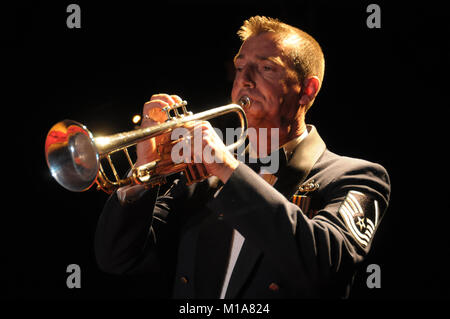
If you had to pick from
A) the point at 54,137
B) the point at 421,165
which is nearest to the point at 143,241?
the point at 54,137

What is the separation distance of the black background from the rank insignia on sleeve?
1170 millimetres

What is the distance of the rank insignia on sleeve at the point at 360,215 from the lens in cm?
153

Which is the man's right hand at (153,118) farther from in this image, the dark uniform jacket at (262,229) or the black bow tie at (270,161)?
the black bow tie at (270,161)

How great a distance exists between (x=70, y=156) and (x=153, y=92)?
1.30 m

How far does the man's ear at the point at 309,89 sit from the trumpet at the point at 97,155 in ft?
1.61

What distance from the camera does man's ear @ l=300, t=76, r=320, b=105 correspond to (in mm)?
2062

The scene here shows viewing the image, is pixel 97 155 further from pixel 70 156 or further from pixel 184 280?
pixel 184 280

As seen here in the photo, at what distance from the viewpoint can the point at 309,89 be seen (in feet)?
6.83

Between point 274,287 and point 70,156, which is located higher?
point 70,156

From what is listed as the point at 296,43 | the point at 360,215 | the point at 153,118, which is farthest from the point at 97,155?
the point at 296,43

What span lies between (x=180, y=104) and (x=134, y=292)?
66.6 inches

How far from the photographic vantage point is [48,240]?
9.20 ft

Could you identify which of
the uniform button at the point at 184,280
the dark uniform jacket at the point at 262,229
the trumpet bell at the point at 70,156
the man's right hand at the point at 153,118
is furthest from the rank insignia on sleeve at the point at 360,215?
the trumpet bell at the point at 70,156

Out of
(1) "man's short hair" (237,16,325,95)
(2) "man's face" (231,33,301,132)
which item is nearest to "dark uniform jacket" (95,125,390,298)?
(2) "man's face" (231,33,301,132)
